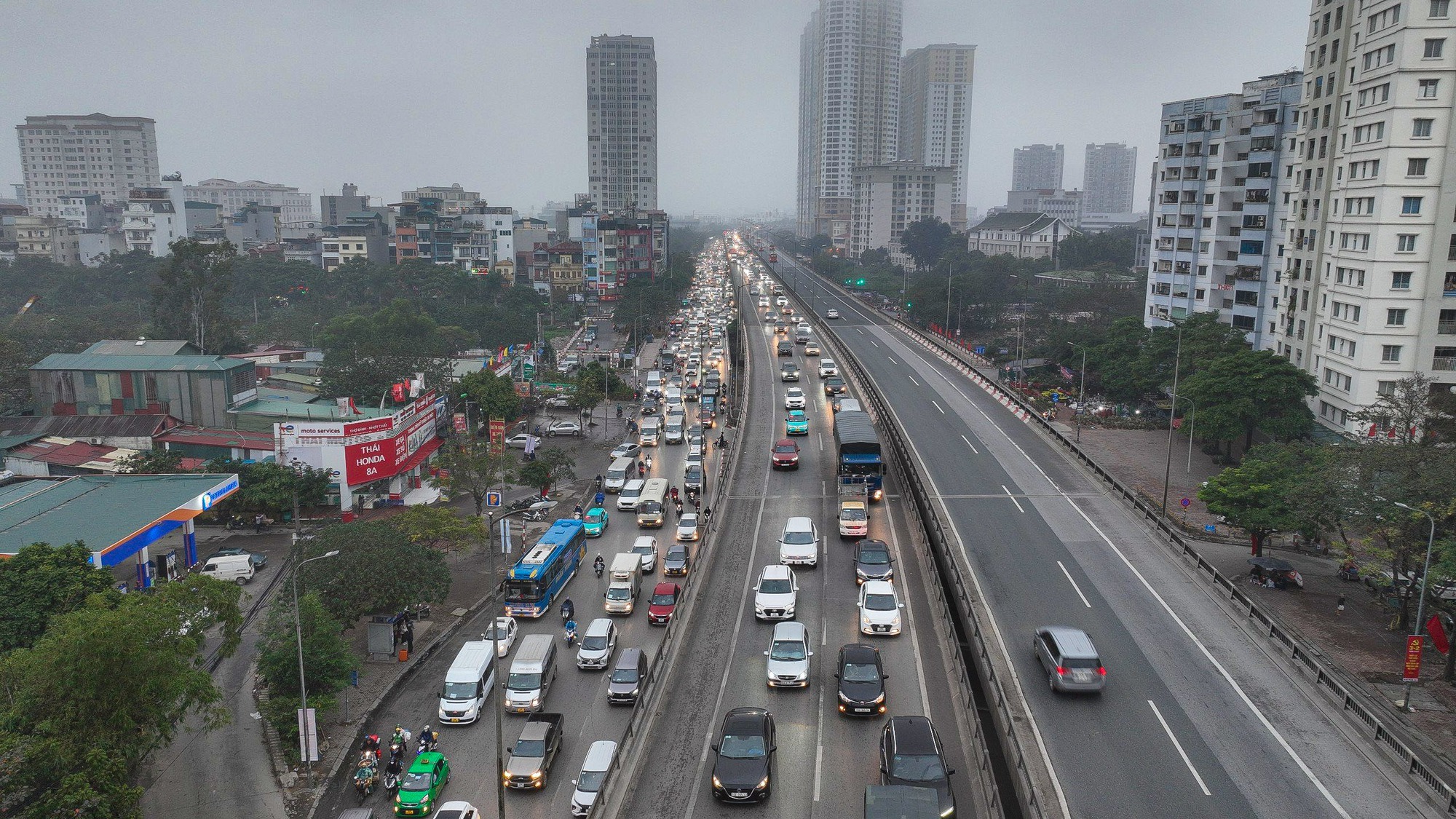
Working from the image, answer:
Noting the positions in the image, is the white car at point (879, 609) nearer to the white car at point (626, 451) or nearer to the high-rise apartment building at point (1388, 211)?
the white car at point (626, 451)

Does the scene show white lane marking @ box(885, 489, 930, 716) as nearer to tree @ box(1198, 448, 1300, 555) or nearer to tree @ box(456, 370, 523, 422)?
tree @ box(1198, 448, 1300, 555)

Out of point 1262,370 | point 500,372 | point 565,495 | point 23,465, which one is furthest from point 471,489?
point 1262,370

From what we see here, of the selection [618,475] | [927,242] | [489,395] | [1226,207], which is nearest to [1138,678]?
[618,475]

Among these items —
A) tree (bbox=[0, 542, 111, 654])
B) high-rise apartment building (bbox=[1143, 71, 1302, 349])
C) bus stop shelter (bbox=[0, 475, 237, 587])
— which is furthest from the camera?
high-rise apartment building (bbox=[1143, 71, 1302, 349])

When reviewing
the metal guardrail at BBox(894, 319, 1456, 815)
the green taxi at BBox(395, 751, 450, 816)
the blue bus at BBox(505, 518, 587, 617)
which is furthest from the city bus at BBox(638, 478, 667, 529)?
the green taxi at BBox(395, 751, 450, 816)

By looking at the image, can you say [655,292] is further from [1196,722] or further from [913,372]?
[1196,722]
